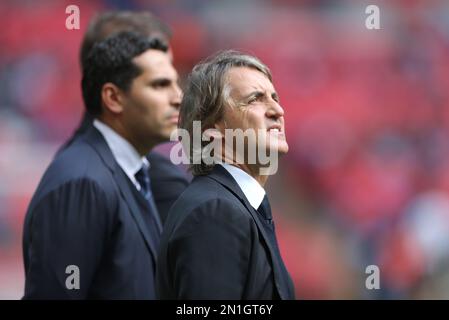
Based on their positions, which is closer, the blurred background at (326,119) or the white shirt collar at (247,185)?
the white shirt collar at (247,185)

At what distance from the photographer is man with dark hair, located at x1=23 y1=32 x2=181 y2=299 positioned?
2.23m

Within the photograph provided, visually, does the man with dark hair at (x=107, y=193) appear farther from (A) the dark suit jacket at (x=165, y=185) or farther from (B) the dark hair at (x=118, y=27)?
(B) the dark hair at (x=118, y=27)

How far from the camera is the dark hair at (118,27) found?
300cm

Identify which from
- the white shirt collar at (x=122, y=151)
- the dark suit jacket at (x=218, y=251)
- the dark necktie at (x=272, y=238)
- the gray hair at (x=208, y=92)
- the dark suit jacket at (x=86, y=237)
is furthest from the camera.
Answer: the white shirt collar at (x=122, y=151)

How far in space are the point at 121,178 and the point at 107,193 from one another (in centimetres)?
13

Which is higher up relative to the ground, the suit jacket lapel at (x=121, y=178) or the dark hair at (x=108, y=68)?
the dark hair at (x=108, y=68)

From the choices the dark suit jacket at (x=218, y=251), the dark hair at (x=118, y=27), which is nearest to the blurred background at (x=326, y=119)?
the dark hair at (x=118, y=27)

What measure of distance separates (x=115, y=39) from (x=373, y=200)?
9.91 feet

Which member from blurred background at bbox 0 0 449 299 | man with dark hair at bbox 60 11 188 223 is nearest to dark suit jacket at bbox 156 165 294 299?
man with dark hair at bbox 60 11 188 223

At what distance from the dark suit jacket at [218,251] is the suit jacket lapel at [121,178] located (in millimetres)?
647

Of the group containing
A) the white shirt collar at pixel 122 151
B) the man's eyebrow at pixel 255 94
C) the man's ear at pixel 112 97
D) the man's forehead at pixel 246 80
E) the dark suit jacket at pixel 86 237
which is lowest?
the dark suit jacket at pixel 86 237

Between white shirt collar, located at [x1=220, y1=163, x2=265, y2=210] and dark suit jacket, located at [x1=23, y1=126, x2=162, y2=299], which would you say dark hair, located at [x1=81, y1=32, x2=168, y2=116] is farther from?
white shirt collar, located at [x1=220, y1=163, x2=265, y2=210]

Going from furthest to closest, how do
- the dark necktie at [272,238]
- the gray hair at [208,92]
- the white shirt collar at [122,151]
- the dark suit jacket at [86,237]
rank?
the white shirt collar at [122,151] → the dark suit jacket at [86,237] → the gray hair at [208,92] → the dark necktie at [272,238]

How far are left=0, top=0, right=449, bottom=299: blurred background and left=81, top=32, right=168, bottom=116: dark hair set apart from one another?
8.18 feet
